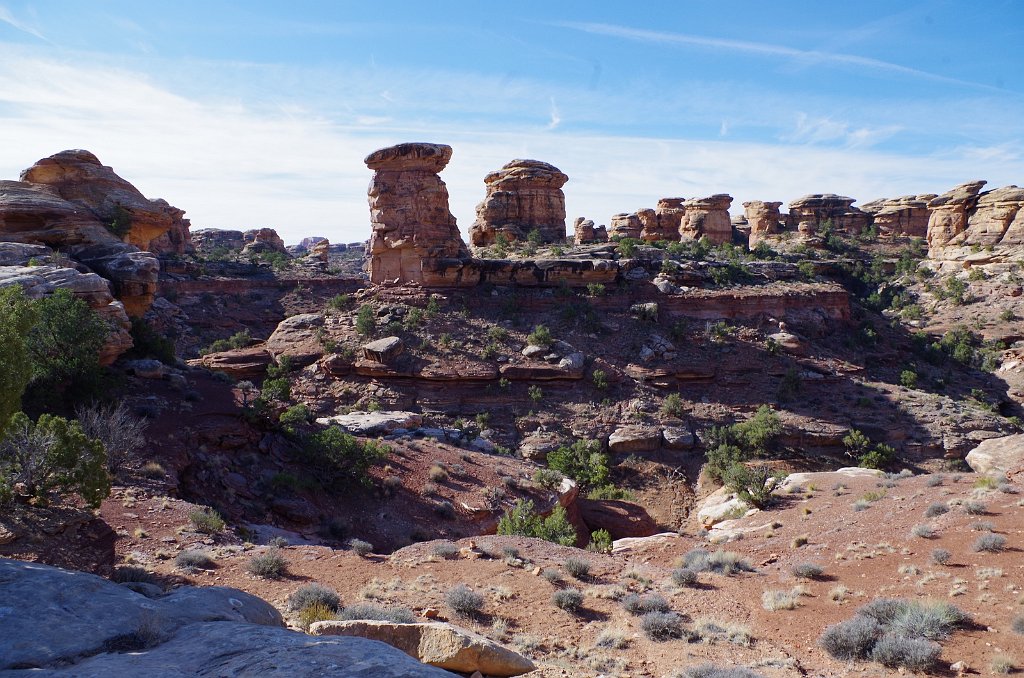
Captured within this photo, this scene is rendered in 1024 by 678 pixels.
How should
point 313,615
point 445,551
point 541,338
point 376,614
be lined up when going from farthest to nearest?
point 541,338, point 445,551, point 313,615, point 376,614

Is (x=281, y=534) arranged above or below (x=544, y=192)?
below

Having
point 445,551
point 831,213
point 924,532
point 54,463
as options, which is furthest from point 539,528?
point 831,213

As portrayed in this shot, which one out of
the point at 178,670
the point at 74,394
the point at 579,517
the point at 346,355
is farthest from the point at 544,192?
the point at 178,670

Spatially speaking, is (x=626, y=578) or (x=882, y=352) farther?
(x=882, y=352)

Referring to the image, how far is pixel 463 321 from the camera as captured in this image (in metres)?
32.5

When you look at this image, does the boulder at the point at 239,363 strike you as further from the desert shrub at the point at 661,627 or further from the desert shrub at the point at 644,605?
the desert shrub at the point at 661,627

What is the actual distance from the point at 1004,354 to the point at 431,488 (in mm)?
33709

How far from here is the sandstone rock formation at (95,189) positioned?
2441 centimetres

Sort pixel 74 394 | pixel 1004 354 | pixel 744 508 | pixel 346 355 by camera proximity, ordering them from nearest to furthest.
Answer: pixel 74 394 → pixel 744 508 → pixel 346 355 → pixel 1004 354

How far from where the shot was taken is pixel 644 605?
952 cm

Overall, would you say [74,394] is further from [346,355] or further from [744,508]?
[744,508]

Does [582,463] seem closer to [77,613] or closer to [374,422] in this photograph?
[374,422]

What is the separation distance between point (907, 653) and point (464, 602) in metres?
5.39

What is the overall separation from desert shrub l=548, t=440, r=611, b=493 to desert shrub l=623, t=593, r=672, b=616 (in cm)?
1363
